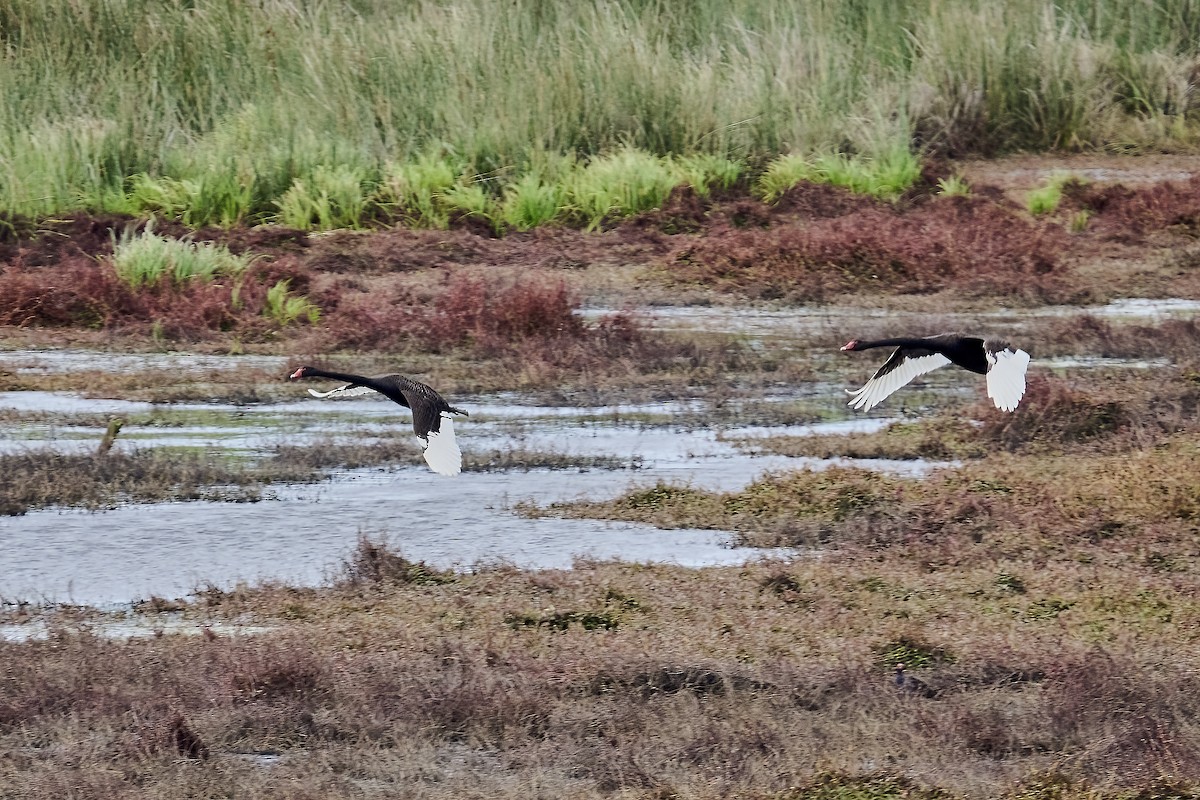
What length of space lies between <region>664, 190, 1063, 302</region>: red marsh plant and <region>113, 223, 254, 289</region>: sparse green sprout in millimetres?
4620

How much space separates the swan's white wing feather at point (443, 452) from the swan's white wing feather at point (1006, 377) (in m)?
2.29

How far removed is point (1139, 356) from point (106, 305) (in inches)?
356

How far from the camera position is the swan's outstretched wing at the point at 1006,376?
803 cm

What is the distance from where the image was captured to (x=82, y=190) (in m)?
21.0

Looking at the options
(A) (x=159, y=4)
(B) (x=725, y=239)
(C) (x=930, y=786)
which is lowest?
(B) (x=725, y=239)

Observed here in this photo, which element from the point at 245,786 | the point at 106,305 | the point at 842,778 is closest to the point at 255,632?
the point at 245,786

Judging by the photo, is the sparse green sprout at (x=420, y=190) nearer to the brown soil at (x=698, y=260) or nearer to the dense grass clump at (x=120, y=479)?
the brown soil at (x=698, y=260)

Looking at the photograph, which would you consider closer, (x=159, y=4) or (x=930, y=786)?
(x=930, y=786)

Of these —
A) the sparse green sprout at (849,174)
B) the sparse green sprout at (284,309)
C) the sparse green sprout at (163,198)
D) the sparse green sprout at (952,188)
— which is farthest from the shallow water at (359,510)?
the sparse green sprout at (952,188)

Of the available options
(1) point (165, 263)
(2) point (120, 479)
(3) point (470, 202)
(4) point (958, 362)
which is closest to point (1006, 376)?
(4) point (958, 362)

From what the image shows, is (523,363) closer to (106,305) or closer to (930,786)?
(106,305)

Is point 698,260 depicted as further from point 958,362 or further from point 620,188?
point 958,362

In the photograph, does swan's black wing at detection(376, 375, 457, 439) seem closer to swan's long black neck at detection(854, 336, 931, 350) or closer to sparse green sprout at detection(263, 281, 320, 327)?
swan's long black neck at detection(854, 336, 931, 350)

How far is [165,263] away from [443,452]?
394 inches
